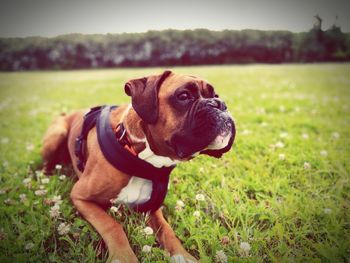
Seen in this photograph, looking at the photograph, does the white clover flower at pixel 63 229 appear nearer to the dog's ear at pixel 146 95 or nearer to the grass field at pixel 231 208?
the grass field at pixel 231 208

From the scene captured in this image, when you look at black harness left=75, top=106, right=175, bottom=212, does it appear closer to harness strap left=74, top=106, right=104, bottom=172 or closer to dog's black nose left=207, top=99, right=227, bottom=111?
harness strap left=74, top=106, right=104, bottom=172

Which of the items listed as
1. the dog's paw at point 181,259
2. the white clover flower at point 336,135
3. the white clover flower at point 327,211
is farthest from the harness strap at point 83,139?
the white clover flower at point 336,135

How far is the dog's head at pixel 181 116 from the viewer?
2.36m

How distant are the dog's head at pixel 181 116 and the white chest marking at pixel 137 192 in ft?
1.42

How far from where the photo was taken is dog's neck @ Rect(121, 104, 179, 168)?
8.84ft

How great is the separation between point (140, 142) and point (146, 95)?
417mm

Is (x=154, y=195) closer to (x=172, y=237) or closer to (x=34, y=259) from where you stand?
(x=172, y=237)

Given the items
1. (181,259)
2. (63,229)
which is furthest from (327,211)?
(63,229)

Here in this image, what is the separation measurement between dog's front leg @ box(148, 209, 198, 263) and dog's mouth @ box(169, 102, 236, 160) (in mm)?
682

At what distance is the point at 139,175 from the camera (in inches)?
110

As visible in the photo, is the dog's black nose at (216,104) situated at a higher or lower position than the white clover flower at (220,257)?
higher

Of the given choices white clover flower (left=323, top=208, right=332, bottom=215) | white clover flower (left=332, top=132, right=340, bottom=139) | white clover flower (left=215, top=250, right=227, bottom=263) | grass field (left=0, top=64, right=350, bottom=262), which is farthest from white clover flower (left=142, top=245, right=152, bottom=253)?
white clover flower (left=332, top=132, right=340, bottom=139)

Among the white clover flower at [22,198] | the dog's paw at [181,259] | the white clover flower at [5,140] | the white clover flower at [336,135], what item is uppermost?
the white clover flower at [336,135]

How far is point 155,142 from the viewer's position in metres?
2.59
